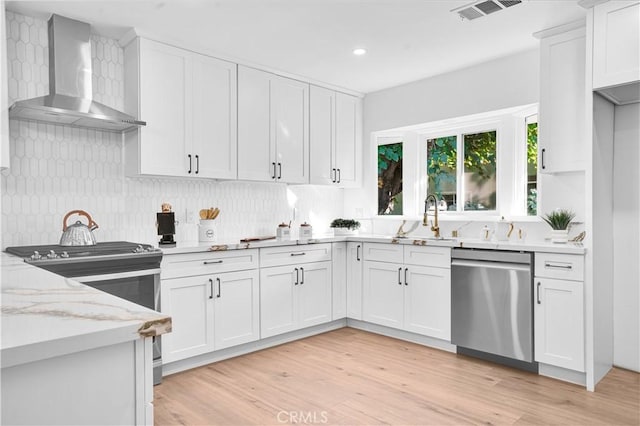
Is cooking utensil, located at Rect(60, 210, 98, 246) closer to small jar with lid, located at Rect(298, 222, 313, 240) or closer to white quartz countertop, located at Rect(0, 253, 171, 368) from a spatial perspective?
white quartz countertop, located at Rect(0, 253, 171, 368)

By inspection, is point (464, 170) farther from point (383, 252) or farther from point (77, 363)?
point (77, 363)

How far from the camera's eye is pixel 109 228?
11.1 feet

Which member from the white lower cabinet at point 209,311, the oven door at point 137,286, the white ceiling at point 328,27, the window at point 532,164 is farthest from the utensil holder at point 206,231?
the window at point 532,164

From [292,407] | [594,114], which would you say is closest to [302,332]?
[292,407]

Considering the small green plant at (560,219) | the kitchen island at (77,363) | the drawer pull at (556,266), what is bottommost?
the drawer pull at (556,266)

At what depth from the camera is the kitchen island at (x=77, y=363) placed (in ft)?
2.71

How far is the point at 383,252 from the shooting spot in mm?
4180

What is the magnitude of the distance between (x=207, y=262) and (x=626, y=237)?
125 inches

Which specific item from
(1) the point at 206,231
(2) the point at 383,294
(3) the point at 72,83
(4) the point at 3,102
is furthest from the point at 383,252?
(4) the point at 3,102

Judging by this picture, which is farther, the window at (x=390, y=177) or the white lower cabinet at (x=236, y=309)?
the window at (x=390, y=177)

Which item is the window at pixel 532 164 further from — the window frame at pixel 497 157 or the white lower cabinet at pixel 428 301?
the white lower cabinet at pixel 428 301

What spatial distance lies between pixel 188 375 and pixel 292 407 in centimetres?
97

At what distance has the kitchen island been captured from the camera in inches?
32.5
